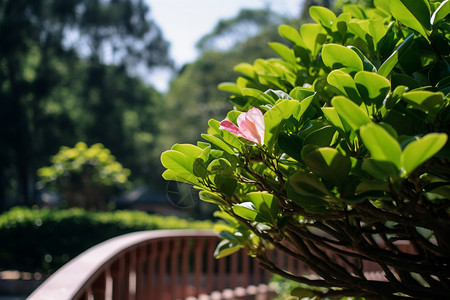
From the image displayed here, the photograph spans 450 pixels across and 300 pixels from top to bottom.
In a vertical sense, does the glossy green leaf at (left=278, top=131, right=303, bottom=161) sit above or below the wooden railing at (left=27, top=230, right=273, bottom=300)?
above

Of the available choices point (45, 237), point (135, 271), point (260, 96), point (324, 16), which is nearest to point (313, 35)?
point (324, 16)

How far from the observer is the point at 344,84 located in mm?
784

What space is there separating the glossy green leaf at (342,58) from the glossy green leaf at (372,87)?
0.09 m

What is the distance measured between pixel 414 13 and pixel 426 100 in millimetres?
238

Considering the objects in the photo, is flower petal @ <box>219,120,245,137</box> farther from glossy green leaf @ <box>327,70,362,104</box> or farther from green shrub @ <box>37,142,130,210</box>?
green shrub @ <box>37,142,130,210</box>

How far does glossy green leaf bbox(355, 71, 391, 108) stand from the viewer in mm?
746

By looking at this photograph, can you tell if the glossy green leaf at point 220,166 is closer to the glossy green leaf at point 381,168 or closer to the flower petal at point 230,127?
the flower petal at point 230,127

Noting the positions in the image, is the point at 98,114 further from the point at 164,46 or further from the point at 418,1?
the point at 418,1

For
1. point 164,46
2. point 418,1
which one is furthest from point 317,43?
point 164,46

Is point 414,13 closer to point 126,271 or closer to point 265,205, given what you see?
point 265,205

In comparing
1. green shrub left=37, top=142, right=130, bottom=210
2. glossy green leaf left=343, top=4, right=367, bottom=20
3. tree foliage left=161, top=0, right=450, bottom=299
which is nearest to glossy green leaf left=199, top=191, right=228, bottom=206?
tree foliage left=161, top=0, right=450, bottom=299

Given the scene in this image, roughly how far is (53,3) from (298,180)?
27876 millimetres

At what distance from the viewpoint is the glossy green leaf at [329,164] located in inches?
28.0

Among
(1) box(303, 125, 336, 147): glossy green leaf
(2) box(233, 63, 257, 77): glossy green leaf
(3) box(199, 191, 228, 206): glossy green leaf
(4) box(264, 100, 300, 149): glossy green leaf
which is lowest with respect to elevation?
(3) box(199, 191, 228, 206): glossy green leaf
